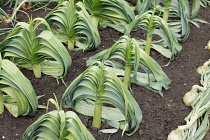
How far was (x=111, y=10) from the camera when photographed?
335 cm

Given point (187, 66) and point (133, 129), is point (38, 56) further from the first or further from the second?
point (187, 66)

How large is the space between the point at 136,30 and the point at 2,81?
1.56m

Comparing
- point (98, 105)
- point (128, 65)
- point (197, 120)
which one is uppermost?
point (128, 65)

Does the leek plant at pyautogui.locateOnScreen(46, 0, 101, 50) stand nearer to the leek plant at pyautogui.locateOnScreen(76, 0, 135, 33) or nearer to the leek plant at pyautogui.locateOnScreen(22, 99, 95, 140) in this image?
the leek plant at pyautogui.locateOnScreen(76, 0, 135, 33)

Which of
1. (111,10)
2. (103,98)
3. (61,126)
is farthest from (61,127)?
(111,10)

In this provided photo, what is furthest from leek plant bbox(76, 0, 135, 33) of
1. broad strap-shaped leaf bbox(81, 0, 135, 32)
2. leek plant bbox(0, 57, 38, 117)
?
leek plant bbox(0, 57, 38, 117)

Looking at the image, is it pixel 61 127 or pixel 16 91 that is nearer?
pixel 61 127

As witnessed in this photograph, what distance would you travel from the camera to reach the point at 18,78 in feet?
8.14

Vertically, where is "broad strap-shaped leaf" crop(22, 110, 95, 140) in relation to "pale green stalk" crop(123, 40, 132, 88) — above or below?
below

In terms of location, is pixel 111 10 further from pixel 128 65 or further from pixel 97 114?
pixel 97 114

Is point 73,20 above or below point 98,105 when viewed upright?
above

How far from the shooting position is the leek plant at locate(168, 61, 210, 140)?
8.50ft

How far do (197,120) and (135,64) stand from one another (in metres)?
0.55

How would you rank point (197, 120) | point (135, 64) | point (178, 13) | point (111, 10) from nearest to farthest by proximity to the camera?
point (135, 64)
point (197, 120)
point (111, 10)
point (178, 13)
